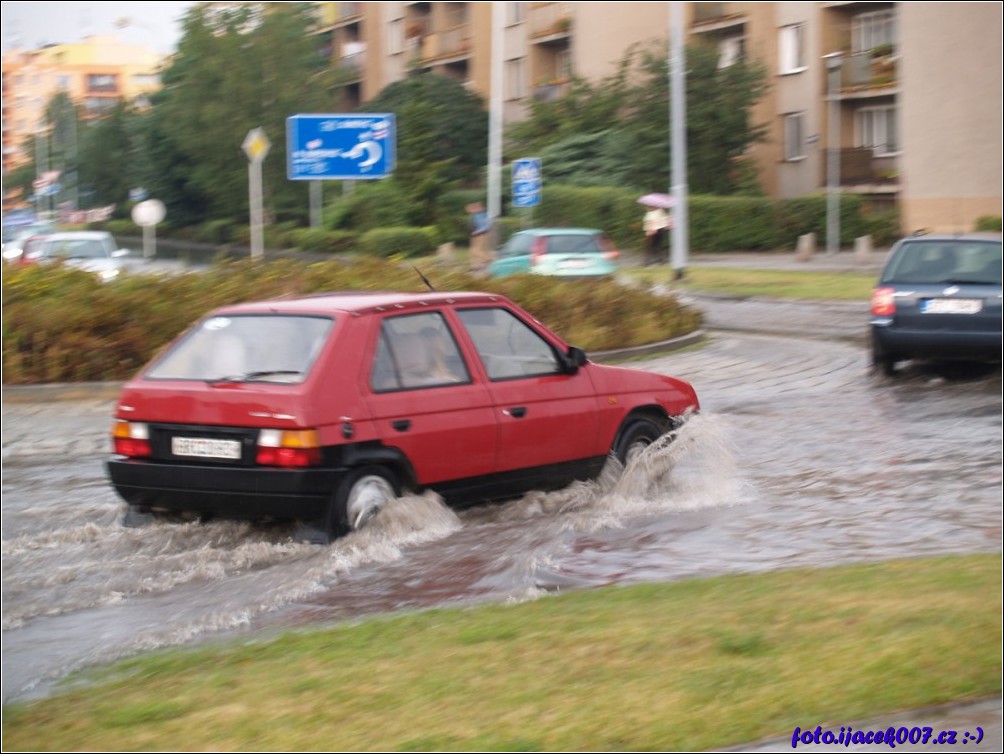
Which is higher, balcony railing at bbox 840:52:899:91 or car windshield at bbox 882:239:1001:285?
balcony railing at bbox 840:52:899:91

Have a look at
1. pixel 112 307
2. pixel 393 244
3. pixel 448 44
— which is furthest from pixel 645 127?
pixel 393 244

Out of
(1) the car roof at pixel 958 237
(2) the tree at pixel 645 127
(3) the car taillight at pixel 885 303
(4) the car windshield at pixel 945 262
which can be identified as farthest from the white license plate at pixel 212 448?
(2) the tree at pixel 645 127

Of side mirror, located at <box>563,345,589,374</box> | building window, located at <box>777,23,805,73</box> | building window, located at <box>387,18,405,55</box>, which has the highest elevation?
building window, located at <box>777,23,805,73</box>

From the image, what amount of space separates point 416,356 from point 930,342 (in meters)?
3.50

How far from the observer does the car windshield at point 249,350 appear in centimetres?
660

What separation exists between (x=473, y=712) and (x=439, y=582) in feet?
7.40

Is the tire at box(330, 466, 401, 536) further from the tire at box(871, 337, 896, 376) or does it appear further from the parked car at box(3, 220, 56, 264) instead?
the parked car at box(3, 220, 56, 264)

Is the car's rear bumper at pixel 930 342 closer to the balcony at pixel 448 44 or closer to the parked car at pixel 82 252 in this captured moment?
the balcony at pixel 448 44

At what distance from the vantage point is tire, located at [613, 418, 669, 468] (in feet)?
20.5

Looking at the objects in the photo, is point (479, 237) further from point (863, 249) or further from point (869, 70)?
point (863, 249)

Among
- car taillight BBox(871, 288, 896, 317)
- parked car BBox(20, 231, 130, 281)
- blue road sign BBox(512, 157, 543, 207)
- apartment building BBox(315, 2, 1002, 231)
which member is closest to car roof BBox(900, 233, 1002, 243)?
apartment building BBox(315, 2, 1002, 231)

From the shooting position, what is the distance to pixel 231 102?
493 inches

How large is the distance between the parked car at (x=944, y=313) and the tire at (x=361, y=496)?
2.51 meters

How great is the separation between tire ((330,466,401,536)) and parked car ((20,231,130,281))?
335 inches
